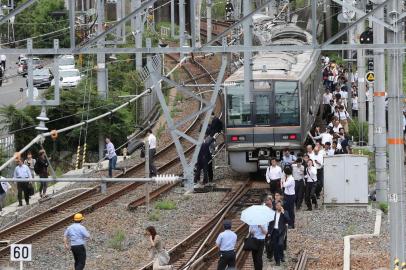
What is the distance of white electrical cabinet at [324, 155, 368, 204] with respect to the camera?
24.7 meters

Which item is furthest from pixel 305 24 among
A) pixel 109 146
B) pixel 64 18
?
pixel 109 146

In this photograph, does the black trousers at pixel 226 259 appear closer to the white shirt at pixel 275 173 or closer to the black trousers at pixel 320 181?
the white shirt at pixel 275 173

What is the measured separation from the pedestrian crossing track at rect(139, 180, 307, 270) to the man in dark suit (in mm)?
427

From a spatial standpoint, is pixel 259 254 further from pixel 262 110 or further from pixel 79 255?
pixel 262 110

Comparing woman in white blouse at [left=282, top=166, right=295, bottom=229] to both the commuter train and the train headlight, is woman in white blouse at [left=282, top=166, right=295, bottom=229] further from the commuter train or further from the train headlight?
the train headlight

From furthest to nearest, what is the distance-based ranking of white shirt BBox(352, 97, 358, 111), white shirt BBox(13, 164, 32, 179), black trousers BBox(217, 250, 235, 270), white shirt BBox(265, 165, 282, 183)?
1. white shirt BBox(352, 97, 358, 111)
2. white shirt BBox(13, 164, 32, 179)
3. white shirt BBox(265, 165, 282, 183)
4. black trousers BBox(217, 250, 235, 270)

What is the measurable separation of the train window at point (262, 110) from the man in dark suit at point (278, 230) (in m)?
9.04

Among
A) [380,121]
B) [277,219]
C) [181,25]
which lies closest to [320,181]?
[380,121]

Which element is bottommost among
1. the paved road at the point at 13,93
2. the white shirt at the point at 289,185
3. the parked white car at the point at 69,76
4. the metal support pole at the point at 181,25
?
the white shirt at the point at 289,185

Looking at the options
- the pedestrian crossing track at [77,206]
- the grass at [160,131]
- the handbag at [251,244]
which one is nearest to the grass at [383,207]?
the pedestrian crossing track at [77,206]

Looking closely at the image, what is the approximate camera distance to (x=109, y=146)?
96.3 feet

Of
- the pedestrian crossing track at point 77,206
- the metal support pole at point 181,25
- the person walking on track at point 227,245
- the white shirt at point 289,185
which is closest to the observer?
the person walking on track at point 227,245

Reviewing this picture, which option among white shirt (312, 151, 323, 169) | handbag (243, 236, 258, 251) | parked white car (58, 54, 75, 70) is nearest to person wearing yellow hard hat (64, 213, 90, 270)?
handbag (243, 236, 258, 251)

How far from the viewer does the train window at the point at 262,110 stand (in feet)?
93.9
